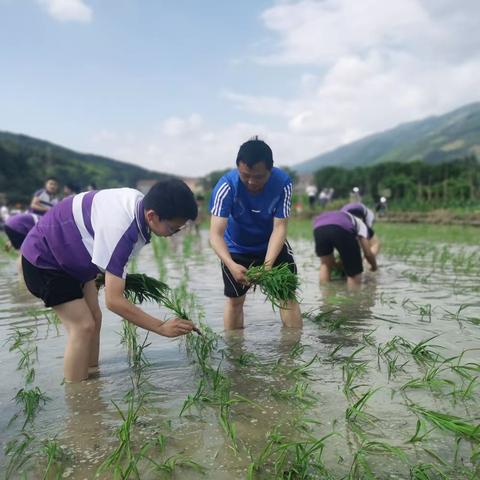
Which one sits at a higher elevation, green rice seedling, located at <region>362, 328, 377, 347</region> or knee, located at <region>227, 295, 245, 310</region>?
knee, located at <region>227, 295, 245, 310</region>

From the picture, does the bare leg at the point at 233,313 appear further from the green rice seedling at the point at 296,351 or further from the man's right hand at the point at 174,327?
the man's right hand at the point at 174,327

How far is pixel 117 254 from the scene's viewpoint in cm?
256

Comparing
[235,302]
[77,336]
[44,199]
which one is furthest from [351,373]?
[44,199]

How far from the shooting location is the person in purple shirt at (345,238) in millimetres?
5941

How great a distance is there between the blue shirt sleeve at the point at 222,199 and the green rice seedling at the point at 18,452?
2.06 m

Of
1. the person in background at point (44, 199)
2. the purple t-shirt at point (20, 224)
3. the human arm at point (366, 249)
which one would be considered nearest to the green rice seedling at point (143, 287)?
the human arm at point (366, 249)

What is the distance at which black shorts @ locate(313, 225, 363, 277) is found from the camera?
593 centimetres

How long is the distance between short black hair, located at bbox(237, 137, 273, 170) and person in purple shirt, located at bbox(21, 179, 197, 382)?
0.93 metres

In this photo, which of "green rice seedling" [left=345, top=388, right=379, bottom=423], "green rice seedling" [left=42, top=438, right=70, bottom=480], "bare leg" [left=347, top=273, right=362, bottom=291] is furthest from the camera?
"bare leg" [left=347, top=273, right=362, bottom=291]

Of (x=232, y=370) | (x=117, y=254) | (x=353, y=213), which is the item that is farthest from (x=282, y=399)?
(x=353, y=213)

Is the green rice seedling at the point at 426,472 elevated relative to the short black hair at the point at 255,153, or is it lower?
lower

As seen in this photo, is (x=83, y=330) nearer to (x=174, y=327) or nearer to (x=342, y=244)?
(x=174, y=327)

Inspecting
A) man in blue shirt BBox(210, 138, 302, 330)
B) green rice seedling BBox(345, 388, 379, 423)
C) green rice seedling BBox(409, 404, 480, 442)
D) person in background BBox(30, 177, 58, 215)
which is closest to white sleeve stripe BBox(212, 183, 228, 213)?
man in blue shirt BBox(210, 138, 302, 330)

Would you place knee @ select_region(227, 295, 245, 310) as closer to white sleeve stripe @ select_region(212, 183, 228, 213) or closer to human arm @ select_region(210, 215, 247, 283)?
human arm @ select_region(210, 215, 247, 283)
